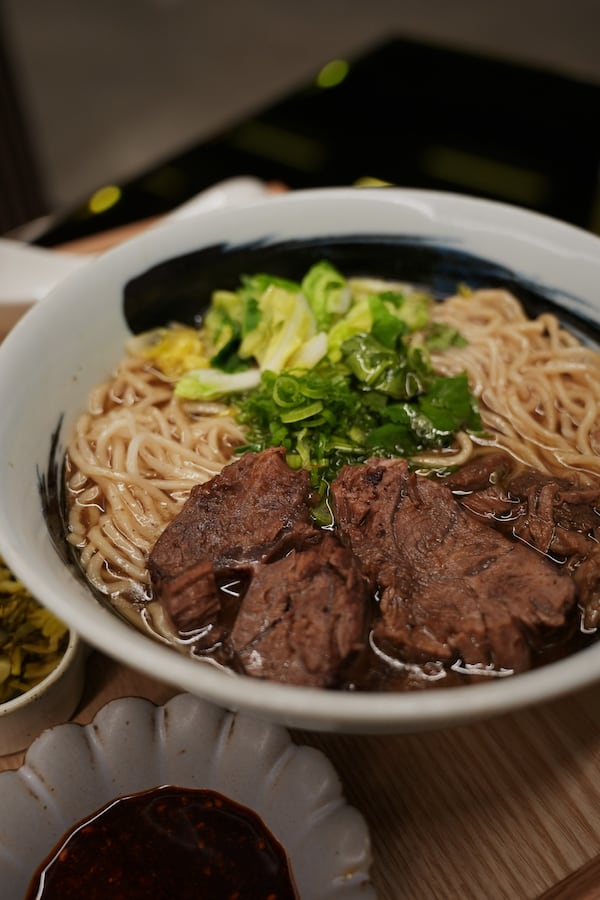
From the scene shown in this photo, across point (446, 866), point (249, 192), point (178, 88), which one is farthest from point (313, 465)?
point (178, 88)

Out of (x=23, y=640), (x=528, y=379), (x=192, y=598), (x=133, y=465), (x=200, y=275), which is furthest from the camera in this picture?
(x=200, y=275)

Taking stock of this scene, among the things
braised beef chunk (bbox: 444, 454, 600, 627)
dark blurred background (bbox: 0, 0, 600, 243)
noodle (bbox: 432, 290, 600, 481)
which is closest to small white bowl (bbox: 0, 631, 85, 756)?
braised beef chunk (bbox: 444, 454, 600, 627)

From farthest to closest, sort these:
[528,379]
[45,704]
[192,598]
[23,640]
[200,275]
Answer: [200,275], [528,379], [23,640], [45,704], [192,598]

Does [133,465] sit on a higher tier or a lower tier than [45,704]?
higher

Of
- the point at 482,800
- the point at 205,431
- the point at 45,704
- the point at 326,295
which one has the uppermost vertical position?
the point at 326,295

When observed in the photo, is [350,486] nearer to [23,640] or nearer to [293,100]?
[23,640]

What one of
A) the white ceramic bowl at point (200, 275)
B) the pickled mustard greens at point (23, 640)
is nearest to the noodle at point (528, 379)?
the white ceramic bowl at point (200, 275)

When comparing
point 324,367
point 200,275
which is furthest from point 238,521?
point 200,275

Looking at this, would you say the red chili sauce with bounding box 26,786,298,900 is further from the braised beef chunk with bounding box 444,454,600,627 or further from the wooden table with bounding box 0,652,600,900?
the braised beef chunk with bounding box 444,454,600,627
